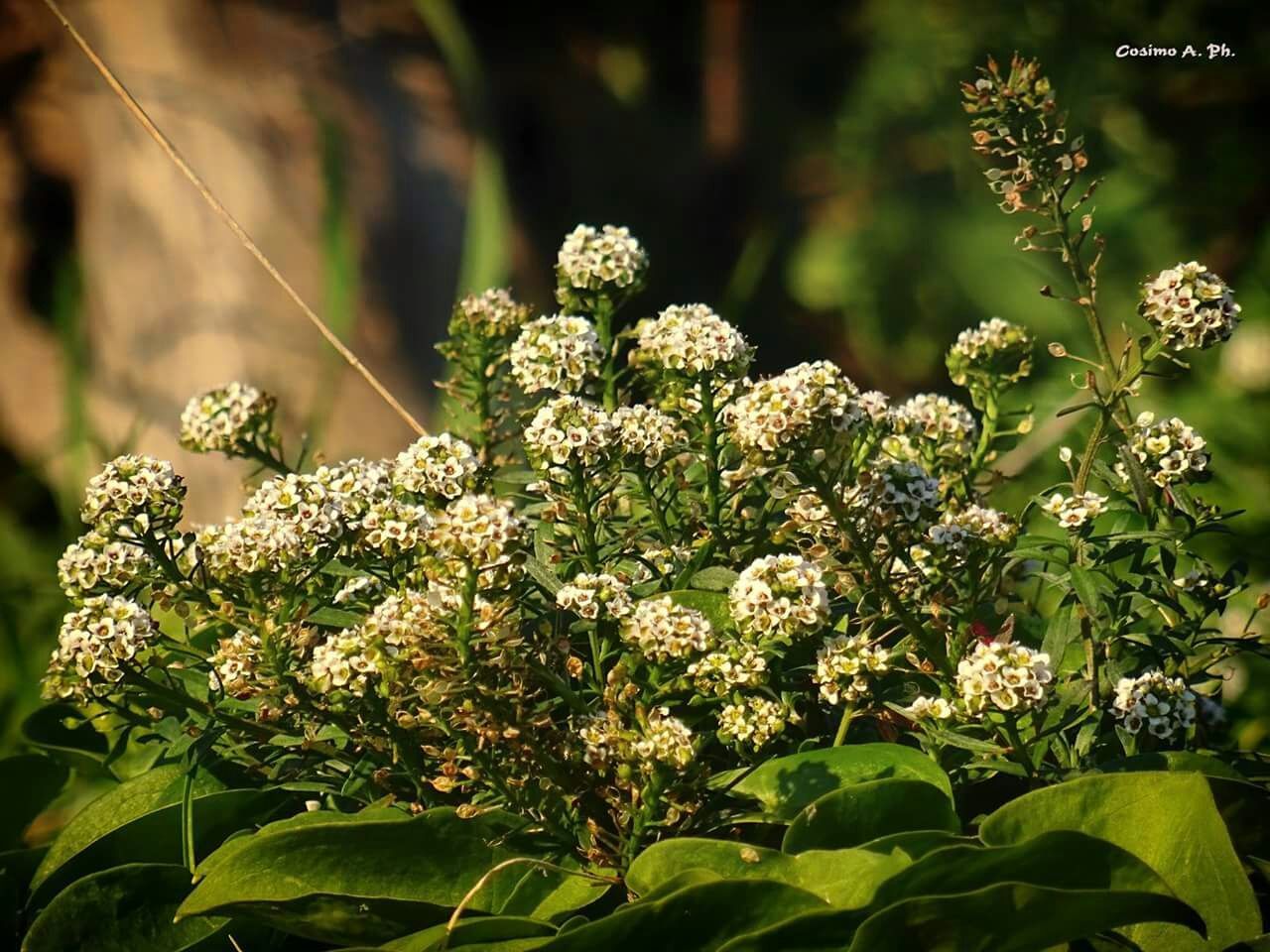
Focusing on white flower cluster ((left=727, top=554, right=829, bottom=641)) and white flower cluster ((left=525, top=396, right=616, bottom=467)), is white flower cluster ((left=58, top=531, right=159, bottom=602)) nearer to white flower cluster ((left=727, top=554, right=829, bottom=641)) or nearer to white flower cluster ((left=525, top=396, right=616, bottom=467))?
white flower cluster ((left=525, top=396, right=616, bottom=467))

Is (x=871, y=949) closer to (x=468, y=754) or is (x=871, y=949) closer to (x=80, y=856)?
(x=468, y=754)

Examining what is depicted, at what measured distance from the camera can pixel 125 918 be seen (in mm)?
1021

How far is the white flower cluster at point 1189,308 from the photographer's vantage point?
40.2 inches

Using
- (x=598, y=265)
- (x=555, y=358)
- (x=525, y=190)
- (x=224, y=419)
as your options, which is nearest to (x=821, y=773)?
(x=555, y=358)

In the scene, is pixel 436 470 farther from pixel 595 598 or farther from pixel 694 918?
pixel 694 918

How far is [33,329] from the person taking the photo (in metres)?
4.67

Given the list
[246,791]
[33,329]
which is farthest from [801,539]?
[33,329]

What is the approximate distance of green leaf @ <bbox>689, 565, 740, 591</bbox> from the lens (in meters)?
1.11

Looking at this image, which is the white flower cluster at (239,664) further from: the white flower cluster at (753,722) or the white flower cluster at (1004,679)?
the white flower cluster at (1004,679)

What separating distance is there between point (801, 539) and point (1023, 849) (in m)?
0.35

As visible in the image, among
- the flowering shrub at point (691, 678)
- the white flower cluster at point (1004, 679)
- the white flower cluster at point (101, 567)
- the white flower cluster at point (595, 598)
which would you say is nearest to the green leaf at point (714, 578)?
the flowering shrub at point (691, 678)

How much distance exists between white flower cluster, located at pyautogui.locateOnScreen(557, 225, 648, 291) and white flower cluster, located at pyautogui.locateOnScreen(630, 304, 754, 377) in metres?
0.13

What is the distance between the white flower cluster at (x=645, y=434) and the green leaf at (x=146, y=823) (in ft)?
1.27

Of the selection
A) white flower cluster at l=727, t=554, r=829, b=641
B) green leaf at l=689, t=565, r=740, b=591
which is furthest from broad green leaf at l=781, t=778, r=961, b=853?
green leaf at l=689, t=565, r=740, b=591
